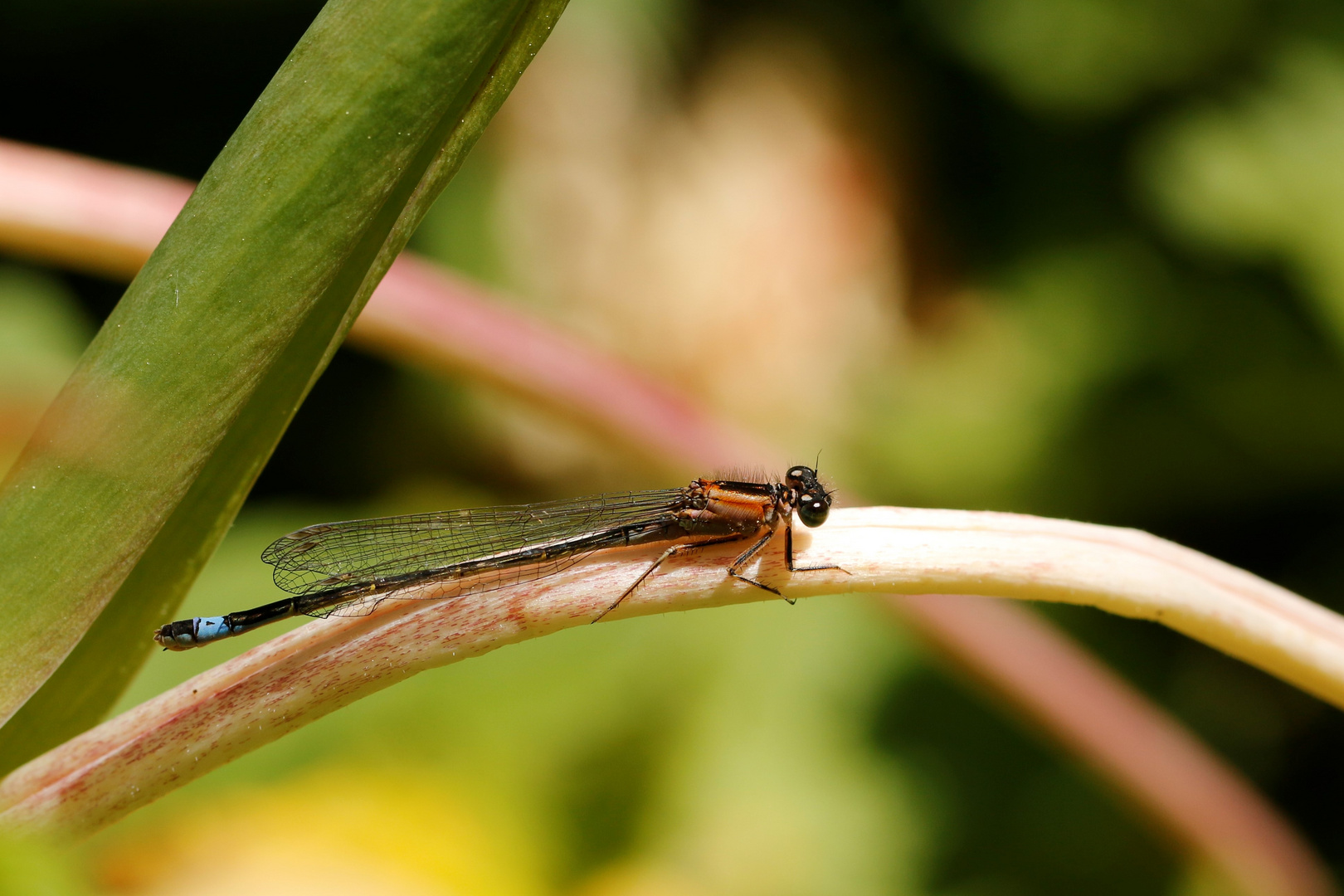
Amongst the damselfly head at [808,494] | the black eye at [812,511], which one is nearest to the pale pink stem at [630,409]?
the damselfly head at [808,494]

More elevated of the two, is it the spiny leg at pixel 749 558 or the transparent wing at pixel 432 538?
the transparent wing at pixel 432 538

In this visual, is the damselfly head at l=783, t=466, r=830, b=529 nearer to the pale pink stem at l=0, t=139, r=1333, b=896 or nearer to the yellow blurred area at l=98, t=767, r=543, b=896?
the pale pink stem at l=0, t=139, r=1333, b=896

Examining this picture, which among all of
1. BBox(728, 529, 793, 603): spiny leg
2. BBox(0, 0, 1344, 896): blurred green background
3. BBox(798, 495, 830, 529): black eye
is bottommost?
BBox(728, 529, 793, 603): spiny leg

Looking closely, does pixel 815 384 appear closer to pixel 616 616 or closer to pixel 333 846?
pixel 333 846

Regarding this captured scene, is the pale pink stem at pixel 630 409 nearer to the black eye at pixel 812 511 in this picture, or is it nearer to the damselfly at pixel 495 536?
the damselfly at pixel 495 536

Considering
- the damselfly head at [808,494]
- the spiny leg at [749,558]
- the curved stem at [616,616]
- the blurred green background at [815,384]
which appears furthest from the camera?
the blurred green background at [815,384]

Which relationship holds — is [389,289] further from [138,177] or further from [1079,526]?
[1079,526]

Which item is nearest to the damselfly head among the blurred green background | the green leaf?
the blurred green background
